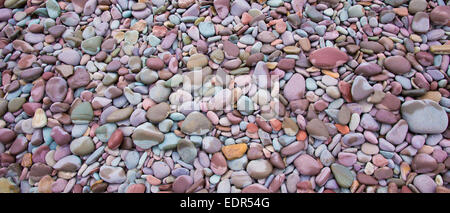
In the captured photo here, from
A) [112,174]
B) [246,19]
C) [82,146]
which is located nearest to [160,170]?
[112,174]

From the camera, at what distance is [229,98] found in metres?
0.90

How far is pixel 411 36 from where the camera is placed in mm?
994

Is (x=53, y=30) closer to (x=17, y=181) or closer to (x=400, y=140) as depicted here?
(x=17, y=181)

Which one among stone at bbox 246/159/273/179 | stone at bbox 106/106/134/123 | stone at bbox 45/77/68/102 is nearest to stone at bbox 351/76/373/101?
stone at bbox 246/159/273/179

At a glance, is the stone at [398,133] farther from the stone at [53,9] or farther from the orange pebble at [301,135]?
the stone at [53,9]

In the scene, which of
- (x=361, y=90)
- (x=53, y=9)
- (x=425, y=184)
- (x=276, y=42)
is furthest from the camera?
(x=53, y=9)

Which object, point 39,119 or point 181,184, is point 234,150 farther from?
point 39,119

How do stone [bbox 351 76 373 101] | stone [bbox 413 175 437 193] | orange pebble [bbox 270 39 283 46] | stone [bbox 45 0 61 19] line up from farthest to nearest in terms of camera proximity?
stone [bbox 45 0 61 19] → orange pebble [bbox 270 39 283 46] → stone [bbox 351 76 373 101] → stone [bbox 413 175 437 193]

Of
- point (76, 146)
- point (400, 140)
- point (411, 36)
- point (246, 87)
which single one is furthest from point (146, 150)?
point (411, 36)

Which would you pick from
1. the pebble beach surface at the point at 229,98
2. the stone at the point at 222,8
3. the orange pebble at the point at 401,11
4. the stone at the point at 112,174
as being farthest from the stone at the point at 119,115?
the orange pebble at the point at 401,11

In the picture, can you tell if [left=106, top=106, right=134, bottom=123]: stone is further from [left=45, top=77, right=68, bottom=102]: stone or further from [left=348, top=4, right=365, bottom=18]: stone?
[left=348, top=4, right=365, bottom=18]: stone

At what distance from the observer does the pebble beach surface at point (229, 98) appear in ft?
2.72

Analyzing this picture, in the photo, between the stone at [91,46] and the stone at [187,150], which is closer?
the stone at [187,150]

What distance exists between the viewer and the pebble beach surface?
83 centimetres
